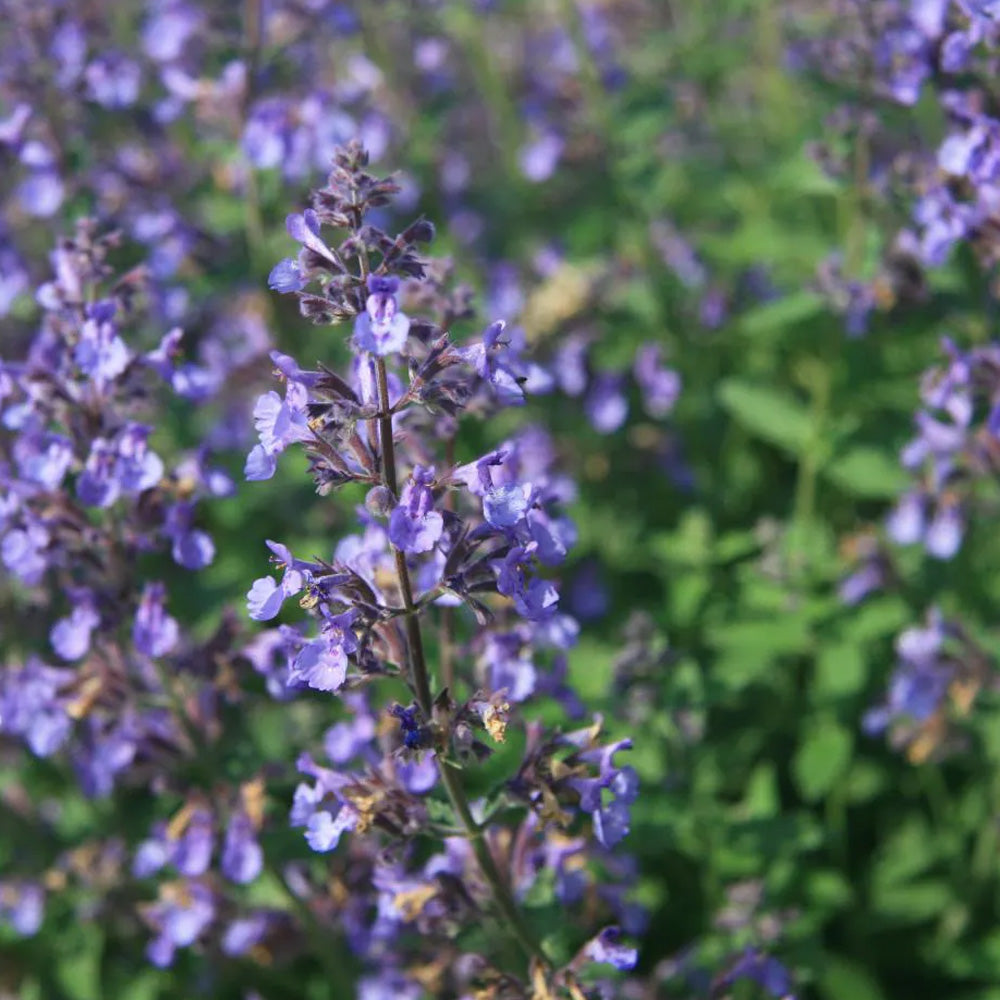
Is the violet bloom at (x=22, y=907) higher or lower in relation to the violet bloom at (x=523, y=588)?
higher

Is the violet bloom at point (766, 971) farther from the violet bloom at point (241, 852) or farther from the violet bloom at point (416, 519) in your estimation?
the violet bloom at point (416, 519)

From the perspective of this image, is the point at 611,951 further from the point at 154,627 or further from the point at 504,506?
the point at 154,627

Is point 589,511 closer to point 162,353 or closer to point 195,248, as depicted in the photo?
point 195,248

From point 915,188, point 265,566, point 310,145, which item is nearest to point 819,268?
point 915,188

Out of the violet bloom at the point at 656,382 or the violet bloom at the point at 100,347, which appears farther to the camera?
the violet bloom at the point at 656,382

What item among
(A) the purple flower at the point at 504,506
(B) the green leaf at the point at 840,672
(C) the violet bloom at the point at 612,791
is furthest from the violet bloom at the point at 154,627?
(B) the green leaf at the point at 840,672

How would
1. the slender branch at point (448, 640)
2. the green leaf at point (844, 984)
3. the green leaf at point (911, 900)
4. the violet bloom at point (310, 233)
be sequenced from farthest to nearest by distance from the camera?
the green leaf at point (911, 900) < the green leaf at point (844, 984) < the slender branch at point (448, 640) < the violet bloom at point (310, 233)

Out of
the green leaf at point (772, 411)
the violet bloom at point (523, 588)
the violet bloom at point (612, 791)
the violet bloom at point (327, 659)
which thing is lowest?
the violet bloom at point (612, 791)
